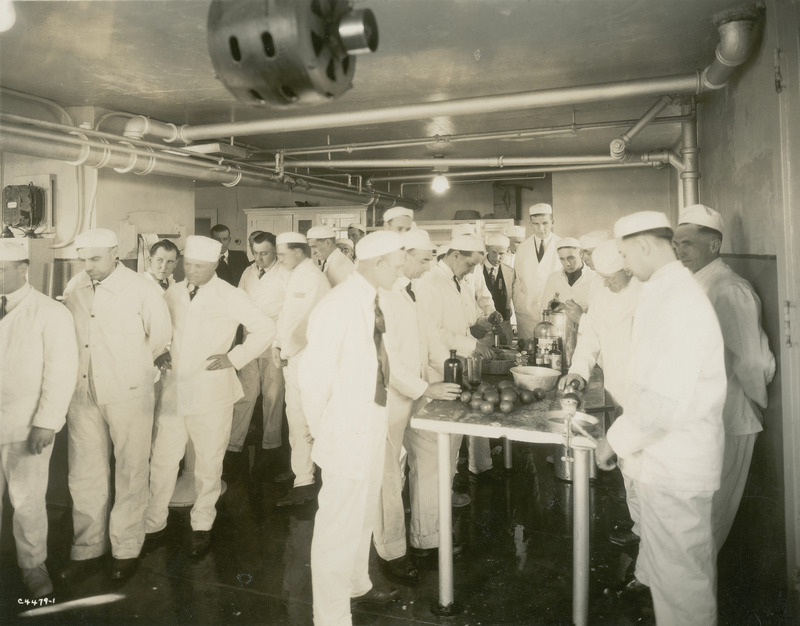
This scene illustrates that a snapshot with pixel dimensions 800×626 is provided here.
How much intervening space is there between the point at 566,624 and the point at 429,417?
125 centimetres

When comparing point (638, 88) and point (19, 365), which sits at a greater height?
point (638, 88)

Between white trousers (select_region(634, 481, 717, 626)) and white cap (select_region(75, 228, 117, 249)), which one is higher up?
white cap (select_region(75, 228, 117, 249))

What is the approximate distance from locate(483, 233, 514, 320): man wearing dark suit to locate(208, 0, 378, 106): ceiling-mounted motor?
21.1 feet

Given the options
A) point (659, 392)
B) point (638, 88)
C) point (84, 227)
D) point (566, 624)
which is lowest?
point (566, 624)

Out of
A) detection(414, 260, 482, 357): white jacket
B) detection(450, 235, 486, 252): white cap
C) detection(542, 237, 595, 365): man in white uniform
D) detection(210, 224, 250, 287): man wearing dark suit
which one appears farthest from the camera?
detection(210, 224, 250, 287): man wearing dark suit

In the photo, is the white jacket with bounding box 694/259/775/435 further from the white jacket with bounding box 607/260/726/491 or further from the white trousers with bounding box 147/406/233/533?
the white trousers with bounding box 147/406/233/533

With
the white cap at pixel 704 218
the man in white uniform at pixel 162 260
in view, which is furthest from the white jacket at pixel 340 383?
the man in white uniform at pixel 162 260

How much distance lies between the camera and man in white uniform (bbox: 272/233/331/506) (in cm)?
477

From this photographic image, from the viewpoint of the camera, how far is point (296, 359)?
16.3 ft

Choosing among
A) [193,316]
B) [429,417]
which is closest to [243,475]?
[193,316]

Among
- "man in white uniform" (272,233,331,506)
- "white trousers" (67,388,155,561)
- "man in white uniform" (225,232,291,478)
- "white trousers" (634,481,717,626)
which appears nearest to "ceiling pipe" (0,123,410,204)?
"man in white uniform" (225,232,291,478)

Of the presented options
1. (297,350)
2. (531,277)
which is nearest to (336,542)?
(297,350)

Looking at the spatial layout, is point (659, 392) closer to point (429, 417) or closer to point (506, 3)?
point (429, 417)

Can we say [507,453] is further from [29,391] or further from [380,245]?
[29,391]
